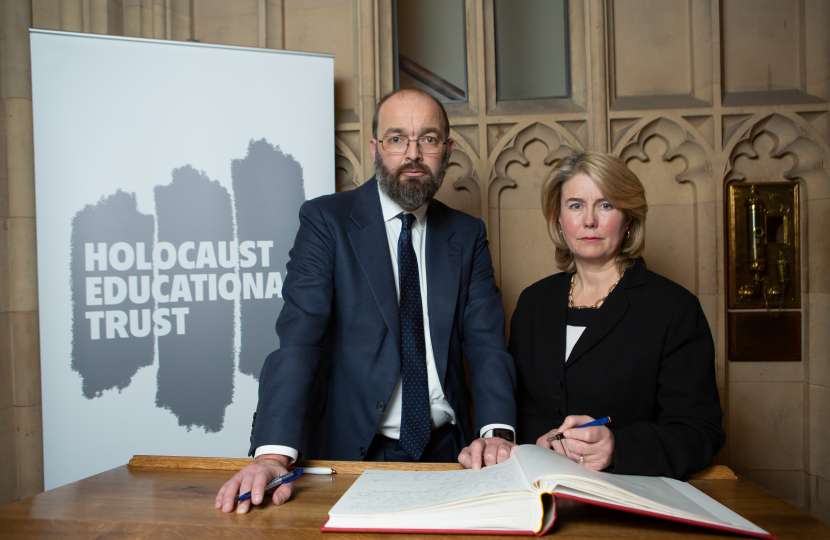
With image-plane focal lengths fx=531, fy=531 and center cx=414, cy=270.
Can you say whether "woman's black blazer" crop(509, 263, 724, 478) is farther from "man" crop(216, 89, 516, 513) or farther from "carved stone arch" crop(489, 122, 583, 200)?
"carved stone arch" crop(489, 122, 583, 200)

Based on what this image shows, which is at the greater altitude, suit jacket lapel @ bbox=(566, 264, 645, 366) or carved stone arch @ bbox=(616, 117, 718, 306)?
carved stone arch @ bbox=(616, 117, 718, 306)

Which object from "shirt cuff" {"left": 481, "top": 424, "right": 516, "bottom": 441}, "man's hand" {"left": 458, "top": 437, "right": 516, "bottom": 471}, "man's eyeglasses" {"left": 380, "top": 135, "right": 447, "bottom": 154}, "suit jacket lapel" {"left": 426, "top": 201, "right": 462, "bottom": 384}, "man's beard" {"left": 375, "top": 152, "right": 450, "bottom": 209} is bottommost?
"shirt cuff" {"left": 481, "top": 424, "right": 516, "bottom": 441}

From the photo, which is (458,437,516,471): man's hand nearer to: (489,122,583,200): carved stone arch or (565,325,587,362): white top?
(565,325,587,362): white top

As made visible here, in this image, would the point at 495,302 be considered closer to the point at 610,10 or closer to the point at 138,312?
the point at 138,312

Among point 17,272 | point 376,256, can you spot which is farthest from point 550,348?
point 17,272

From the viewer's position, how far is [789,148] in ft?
8.92

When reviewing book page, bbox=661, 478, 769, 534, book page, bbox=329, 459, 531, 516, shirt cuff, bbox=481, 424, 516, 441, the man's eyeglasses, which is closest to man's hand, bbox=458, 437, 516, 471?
book page, bbox=329, 459, 531, 516

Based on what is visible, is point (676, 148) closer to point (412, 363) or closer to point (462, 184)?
point (462, 184)

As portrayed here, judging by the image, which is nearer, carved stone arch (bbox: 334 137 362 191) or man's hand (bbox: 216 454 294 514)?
man's hand (bbox: 216 454 294 514)

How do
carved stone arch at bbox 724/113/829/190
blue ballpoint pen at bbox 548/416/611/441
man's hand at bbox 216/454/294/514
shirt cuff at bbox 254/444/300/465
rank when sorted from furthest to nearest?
carved stone arch at bbox 724/113/829/190
shirt cuff at bbox 254/444/300/465
blue ballpoint pen at bbox 548/416/611/441
man's hand at bbox 216/454/294/514

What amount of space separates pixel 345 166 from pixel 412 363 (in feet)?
5.09

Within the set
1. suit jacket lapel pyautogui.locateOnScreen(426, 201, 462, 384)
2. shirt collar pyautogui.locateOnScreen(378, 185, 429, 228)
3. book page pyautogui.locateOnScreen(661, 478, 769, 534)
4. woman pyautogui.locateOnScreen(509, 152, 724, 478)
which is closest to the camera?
book page pyautogui.locateOnScreen(661, 478, 769, 534)

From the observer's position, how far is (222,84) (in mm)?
2426

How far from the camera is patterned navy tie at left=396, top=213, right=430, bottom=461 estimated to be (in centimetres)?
153
